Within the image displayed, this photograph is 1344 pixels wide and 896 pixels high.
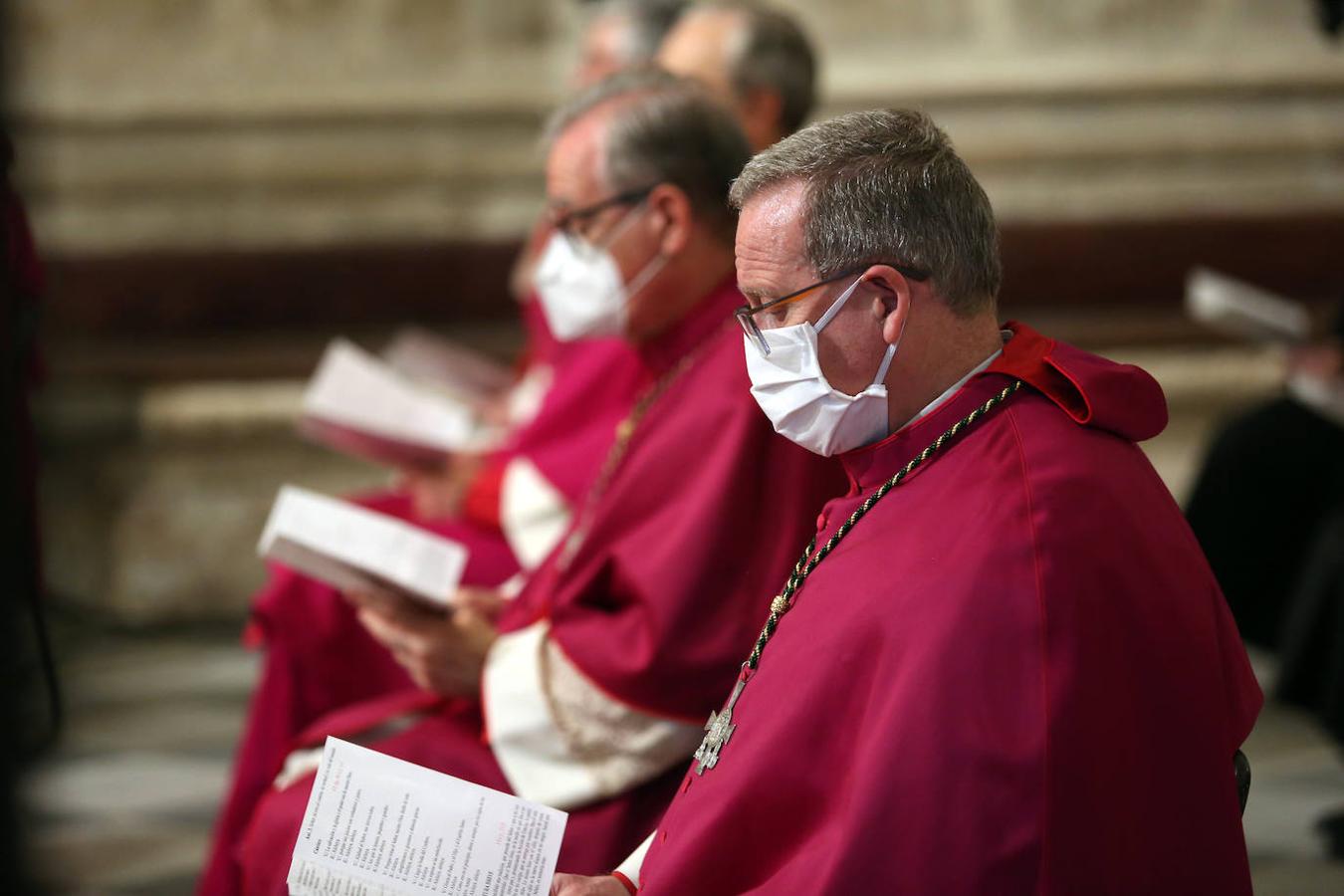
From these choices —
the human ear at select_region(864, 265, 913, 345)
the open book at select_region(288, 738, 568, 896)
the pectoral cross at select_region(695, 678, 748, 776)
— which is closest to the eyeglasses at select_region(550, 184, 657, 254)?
the human ear at select_region(864, 265, 913, 345)

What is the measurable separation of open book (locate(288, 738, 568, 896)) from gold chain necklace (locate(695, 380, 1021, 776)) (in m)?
0.22

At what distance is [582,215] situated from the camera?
9.46 feet

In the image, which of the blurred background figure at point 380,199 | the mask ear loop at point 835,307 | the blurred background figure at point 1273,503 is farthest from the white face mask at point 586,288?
the blurred background figure at point 380,199

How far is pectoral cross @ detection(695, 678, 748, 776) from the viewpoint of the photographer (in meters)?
1.99

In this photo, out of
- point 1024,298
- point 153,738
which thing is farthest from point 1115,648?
point 1024,298

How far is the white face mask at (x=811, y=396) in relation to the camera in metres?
1.93

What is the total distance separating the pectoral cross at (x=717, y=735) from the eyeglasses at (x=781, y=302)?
453 mm

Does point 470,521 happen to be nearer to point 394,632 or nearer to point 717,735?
point 394,632

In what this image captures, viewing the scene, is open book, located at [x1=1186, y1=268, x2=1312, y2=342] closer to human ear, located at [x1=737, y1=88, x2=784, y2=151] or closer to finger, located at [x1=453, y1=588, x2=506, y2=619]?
human ear, located at [x1=737, y1=88, x2=784, y2=151]

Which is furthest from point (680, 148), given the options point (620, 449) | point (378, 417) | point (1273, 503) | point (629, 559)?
point (1273, 503)

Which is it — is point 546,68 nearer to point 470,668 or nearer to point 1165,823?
point 470,668

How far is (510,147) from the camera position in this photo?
696 centimetres

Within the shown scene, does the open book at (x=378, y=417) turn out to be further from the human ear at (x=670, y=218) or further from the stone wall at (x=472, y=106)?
the stone wall at (x=472, y=106)

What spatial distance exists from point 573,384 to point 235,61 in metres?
3.52
